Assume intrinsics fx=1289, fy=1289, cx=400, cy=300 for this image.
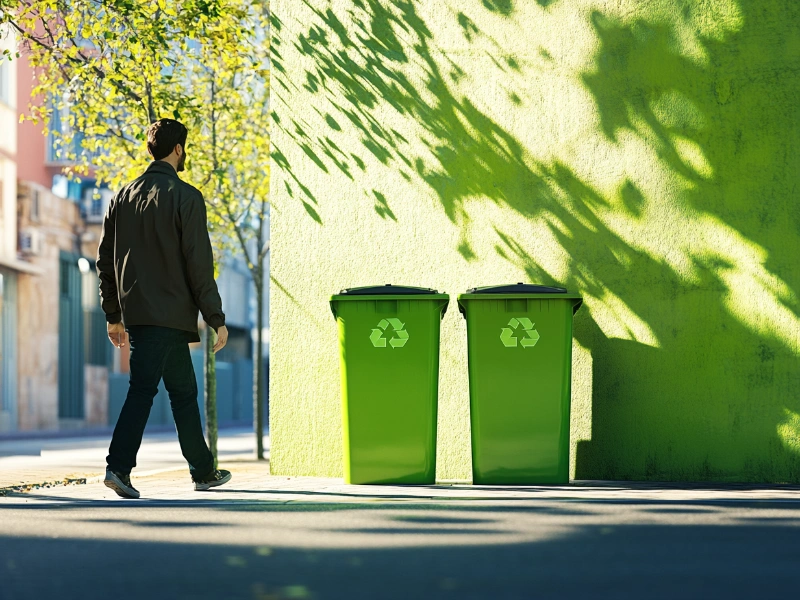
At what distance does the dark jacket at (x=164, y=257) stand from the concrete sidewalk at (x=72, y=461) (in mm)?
2129

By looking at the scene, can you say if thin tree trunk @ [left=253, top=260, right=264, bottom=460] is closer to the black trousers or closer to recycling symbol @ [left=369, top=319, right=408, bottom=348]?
recycling symbol @ [left=369, top=319, right=408, bottom=348]

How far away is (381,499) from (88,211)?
28329mm

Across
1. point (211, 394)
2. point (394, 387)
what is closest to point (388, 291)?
point (394, 387)

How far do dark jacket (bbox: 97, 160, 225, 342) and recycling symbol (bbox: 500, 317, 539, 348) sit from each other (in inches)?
74.7

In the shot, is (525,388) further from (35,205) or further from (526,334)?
(35,205)

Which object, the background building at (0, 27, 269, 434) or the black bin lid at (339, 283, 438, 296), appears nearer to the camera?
the black bin lid at (339, 283, 438, 296)

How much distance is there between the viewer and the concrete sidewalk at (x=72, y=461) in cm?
1020

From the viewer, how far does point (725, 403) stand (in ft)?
28.3

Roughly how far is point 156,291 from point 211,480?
4.01ft

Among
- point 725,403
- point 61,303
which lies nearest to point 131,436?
point 725,403

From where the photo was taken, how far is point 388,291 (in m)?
8.21

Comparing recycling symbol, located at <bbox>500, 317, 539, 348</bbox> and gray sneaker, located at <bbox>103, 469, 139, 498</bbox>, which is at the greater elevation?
recycling symbol, located at <bbox>500, 317, 539, 348</bbox>

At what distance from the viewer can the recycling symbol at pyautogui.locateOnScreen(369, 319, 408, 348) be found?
26.9 feet

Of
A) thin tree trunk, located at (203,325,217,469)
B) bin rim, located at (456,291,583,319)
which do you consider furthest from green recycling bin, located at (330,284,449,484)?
thin tree trunk, located at (203,325,217,469)
